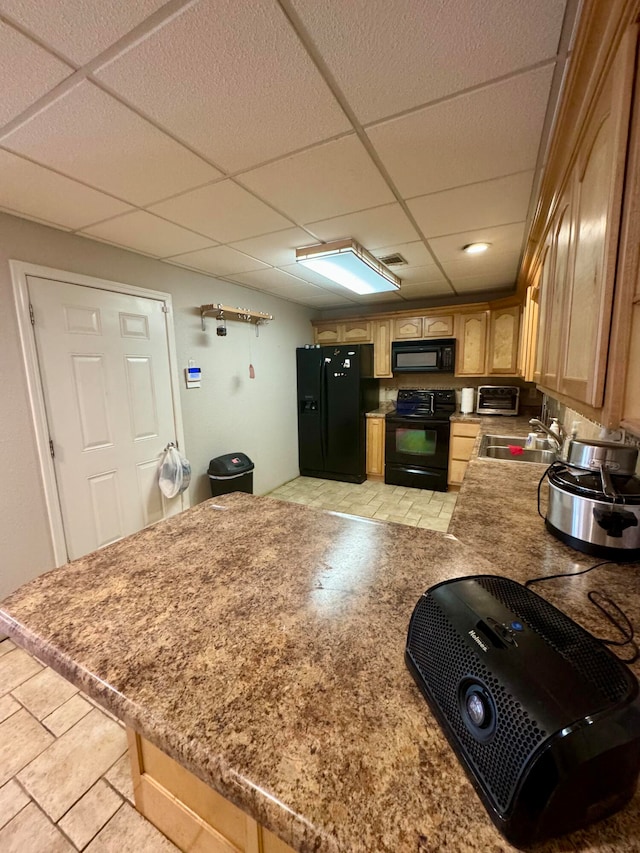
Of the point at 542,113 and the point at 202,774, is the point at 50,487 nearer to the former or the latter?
the point at 202,774

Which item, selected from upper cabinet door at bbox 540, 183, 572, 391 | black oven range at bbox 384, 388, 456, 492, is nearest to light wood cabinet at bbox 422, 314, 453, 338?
black oven range at bbox 384, 388, 456, 492

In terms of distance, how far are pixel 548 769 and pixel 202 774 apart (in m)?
0.49

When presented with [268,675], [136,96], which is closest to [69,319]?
[136,96]

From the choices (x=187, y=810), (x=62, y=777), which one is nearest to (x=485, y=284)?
(x=187, y=810)

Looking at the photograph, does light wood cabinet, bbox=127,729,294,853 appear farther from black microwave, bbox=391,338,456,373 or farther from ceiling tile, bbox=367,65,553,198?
black microwave, bbox=391,338,456,373

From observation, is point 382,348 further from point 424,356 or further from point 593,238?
point 593,238

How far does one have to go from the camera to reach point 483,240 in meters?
2.35

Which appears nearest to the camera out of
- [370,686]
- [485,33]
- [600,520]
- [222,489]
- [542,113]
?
[370,686]

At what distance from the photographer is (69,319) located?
2.14m

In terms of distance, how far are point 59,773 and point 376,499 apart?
3.12 metres

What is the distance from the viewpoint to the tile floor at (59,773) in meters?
1.10

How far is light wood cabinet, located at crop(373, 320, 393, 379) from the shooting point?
4.43 metres

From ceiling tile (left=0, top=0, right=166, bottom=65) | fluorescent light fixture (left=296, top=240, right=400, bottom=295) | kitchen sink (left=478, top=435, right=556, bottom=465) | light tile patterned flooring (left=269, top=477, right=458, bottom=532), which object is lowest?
light tile patterned flooring (left=269, top=477, right=458, bottom=532)

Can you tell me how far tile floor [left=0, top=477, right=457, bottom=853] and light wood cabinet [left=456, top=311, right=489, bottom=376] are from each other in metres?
4.20
